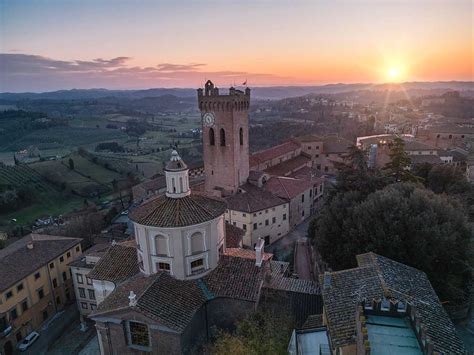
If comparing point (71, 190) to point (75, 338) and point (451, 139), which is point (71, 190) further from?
point (451, 139)

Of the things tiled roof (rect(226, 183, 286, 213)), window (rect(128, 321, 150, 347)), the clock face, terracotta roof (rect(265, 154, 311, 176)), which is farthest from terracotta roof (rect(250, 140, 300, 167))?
window (rect(128, 321, 150, 347))

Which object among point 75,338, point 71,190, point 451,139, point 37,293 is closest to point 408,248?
point 75,338

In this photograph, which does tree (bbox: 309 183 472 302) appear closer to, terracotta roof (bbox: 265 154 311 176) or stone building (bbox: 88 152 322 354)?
stone building (bbox: 88 152 322 354)

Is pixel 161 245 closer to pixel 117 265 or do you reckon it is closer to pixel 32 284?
pixel 117 265

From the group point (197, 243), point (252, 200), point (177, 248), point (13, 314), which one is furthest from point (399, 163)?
point (13, 314)

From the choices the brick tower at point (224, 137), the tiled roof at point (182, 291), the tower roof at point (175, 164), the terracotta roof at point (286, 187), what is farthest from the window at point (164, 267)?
the terracotta roof at point (286, 187)

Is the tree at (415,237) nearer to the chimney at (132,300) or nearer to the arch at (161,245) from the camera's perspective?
the arch at (161,245)
